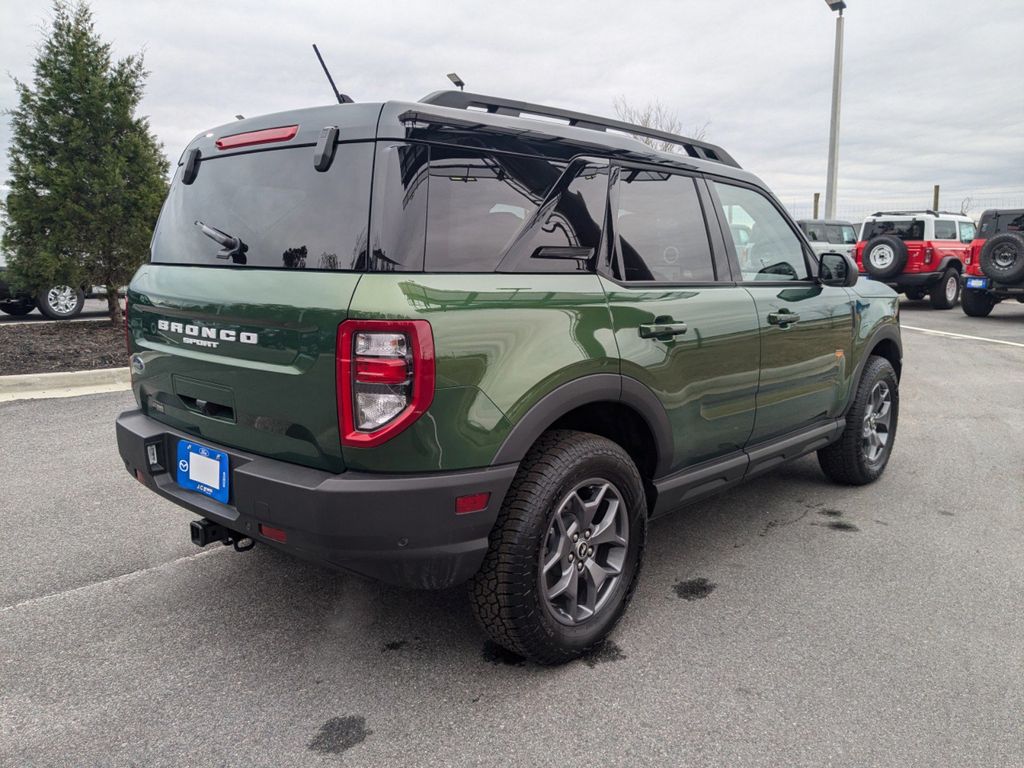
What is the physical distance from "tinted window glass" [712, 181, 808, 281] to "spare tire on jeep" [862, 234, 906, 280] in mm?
12653

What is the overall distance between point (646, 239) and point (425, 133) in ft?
3.42

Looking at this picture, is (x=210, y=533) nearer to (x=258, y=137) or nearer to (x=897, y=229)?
(x=258, y=137)

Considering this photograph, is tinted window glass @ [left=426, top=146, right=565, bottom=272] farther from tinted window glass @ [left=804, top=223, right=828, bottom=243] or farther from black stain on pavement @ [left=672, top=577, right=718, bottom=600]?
tinted window glass @ [left=804, top=223, right=828, bottom=243]

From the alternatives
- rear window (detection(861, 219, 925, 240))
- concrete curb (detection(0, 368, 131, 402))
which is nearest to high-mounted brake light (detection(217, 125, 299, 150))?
concrete curb (detection(0, 368, 131, 402))

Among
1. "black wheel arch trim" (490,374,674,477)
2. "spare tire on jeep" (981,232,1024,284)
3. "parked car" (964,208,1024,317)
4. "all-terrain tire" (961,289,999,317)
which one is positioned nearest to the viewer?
"black wheel arch trim" (490,374,674,477)

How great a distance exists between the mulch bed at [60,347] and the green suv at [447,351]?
17.3ft

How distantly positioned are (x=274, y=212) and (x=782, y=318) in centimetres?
226

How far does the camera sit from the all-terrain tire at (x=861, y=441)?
4305 mm

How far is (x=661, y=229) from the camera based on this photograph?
9.95 feet

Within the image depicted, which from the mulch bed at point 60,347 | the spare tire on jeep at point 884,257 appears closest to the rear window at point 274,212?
the mulch bed at point 60,347

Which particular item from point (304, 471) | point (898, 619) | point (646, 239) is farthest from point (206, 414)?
point (898, 619)

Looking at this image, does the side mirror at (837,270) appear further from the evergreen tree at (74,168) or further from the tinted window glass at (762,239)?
the evergreen tree at (74,168)

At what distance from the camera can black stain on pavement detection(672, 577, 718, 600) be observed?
3.12 metres

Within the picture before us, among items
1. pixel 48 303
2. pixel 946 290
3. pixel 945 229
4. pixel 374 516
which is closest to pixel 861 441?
pixel 374 516
